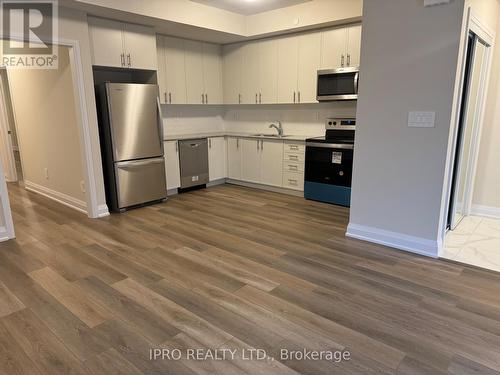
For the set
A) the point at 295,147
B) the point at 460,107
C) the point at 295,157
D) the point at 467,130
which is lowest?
the point at 295,157

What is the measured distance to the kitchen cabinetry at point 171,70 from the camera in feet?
16.3

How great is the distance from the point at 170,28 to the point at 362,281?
399 cm

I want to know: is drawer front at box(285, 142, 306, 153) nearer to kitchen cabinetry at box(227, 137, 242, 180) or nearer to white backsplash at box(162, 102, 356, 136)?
white backsplash at box(162, 102, 356, 136)

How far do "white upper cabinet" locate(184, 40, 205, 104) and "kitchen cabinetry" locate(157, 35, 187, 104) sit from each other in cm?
9

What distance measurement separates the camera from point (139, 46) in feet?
14.3

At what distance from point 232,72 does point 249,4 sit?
4.56 ft

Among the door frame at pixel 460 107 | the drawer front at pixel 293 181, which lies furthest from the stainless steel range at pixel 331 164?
the door frame at pixel 460 107

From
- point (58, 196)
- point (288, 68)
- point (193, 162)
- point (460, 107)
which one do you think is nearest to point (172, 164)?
point (193, 162)

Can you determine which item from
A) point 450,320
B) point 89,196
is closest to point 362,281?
point 450,320

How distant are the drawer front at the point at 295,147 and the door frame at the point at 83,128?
260cm

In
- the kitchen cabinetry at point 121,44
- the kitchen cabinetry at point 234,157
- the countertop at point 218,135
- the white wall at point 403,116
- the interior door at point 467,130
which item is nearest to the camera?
the white wall at point 403,116

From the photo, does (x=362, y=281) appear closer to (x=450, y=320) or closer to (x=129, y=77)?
(x=450, y=320)

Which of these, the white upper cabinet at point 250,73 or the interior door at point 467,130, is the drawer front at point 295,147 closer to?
the white upper cabinet at point 250,73

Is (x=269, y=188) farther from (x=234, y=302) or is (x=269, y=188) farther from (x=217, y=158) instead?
(x=234, y=302)
